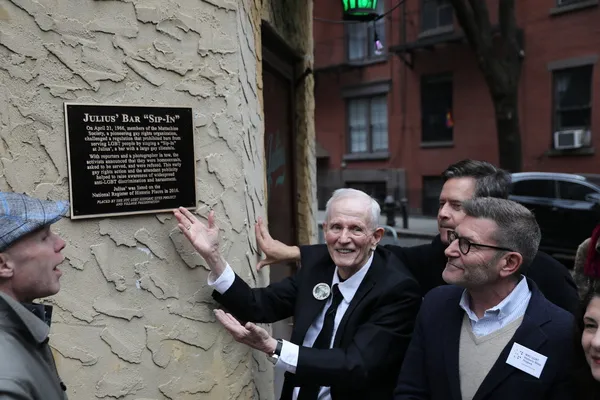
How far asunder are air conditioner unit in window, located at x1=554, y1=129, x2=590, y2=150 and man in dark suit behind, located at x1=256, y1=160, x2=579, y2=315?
1337 centimetres

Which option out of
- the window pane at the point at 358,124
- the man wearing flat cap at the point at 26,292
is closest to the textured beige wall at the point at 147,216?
the man wearing flat cap at the point at 26,292

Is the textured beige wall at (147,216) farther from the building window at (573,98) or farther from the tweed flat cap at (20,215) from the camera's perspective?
the building window at (573,98)

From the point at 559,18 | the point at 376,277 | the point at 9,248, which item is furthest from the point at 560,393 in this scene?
the point at 559,18

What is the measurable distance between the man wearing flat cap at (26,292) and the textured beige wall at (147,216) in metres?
0.75

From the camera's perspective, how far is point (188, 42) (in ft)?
8.79

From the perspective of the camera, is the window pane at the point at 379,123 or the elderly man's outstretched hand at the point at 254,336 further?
the window pane at the point at 379,123

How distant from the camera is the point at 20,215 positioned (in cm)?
162

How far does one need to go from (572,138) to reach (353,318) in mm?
14289

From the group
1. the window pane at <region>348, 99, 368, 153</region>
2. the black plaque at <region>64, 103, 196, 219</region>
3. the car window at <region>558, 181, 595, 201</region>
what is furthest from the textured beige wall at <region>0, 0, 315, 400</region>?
the window pane at <region>348, 99, 368, 153</region>

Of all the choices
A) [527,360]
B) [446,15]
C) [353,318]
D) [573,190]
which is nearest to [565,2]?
[446,15]

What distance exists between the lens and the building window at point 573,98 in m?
14.8

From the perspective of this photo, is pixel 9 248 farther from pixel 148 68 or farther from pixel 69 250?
pixel 148 68

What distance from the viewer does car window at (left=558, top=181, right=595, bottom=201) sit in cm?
1018

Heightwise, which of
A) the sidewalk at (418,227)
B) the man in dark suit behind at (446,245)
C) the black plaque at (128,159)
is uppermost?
the black plaque at (128,159)
